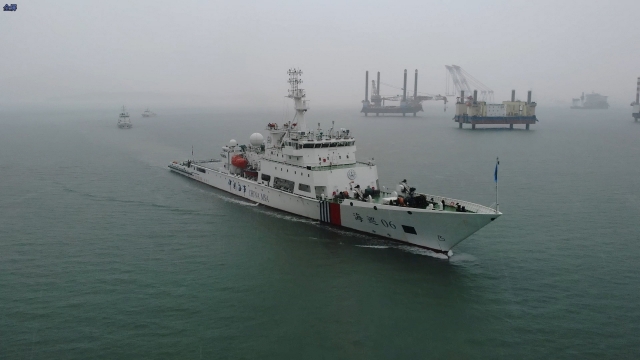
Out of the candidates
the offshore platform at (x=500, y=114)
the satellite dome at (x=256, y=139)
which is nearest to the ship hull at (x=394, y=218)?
the satellite dome at (x=256, y=139)

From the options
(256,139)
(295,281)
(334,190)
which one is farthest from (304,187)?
(256,139)

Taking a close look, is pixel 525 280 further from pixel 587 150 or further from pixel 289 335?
pixel 587 150

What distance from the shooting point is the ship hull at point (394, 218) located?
73.9ft

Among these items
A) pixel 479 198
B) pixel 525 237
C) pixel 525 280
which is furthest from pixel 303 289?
pixel 479 198

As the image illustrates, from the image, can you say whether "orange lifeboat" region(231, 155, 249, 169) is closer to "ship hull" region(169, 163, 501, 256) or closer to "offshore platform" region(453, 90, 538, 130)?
"ship hull" region(169, 163, 501, 256)

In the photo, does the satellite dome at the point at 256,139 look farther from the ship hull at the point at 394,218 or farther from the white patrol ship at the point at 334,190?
the ship hull at the point at 394,218

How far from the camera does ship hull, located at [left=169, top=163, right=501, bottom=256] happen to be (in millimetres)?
22528

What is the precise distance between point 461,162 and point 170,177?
31246 mm

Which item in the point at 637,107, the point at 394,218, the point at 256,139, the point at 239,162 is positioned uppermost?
the point at 637,107

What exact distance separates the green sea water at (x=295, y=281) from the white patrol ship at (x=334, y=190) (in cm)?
100

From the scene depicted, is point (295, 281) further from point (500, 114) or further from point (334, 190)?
point (500, 114)

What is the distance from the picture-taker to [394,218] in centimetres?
2470

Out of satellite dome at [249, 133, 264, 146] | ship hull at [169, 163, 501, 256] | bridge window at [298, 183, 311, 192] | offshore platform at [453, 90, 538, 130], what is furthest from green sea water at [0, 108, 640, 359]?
offshore platform at [453, 90, 538, 130]

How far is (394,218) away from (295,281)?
21.9ft
